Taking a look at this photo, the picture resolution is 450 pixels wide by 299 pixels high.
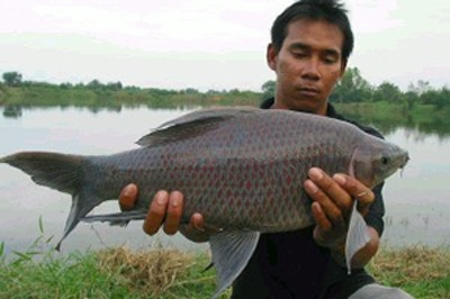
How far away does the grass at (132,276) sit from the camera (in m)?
4.18

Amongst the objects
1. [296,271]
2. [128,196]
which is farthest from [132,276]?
[128,196]

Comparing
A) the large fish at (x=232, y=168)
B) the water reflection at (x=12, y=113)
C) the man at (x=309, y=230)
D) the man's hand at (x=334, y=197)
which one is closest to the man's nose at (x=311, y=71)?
the man at (x=309, y=230)

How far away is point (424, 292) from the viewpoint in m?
4.78

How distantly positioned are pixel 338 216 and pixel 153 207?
0.76 metres

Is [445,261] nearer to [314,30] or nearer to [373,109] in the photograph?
[314,30]

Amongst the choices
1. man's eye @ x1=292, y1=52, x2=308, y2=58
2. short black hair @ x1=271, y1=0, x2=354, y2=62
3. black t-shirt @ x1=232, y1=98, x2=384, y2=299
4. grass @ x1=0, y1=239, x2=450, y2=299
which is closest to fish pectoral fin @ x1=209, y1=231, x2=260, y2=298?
black t-shirt @ x1=232, y1=98, x2=384, y2=299

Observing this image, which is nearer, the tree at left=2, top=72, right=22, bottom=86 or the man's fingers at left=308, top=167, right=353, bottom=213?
the man's fingers at left=308, top=167, right=353, bottom=213

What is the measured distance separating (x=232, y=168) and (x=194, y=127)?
245mm

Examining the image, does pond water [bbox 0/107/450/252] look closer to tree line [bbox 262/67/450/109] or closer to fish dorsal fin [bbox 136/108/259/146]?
fish dorsal fin [bbox 136/108/259/146]

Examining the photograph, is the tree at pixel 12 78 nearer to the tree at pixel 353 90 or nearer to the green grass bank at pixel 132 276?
the tree at pixel 353 90

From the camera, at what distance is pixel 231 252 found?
2.33m

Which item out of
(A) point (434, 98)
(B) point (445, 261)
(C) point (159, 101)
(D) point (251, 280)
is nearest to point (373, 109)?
(A) point (434, 98)

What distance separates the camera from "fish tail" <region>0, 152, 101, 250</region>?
7.42 feet

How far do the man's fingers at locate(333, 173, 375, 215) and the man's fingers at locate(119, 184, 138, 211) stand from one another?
81 cm
